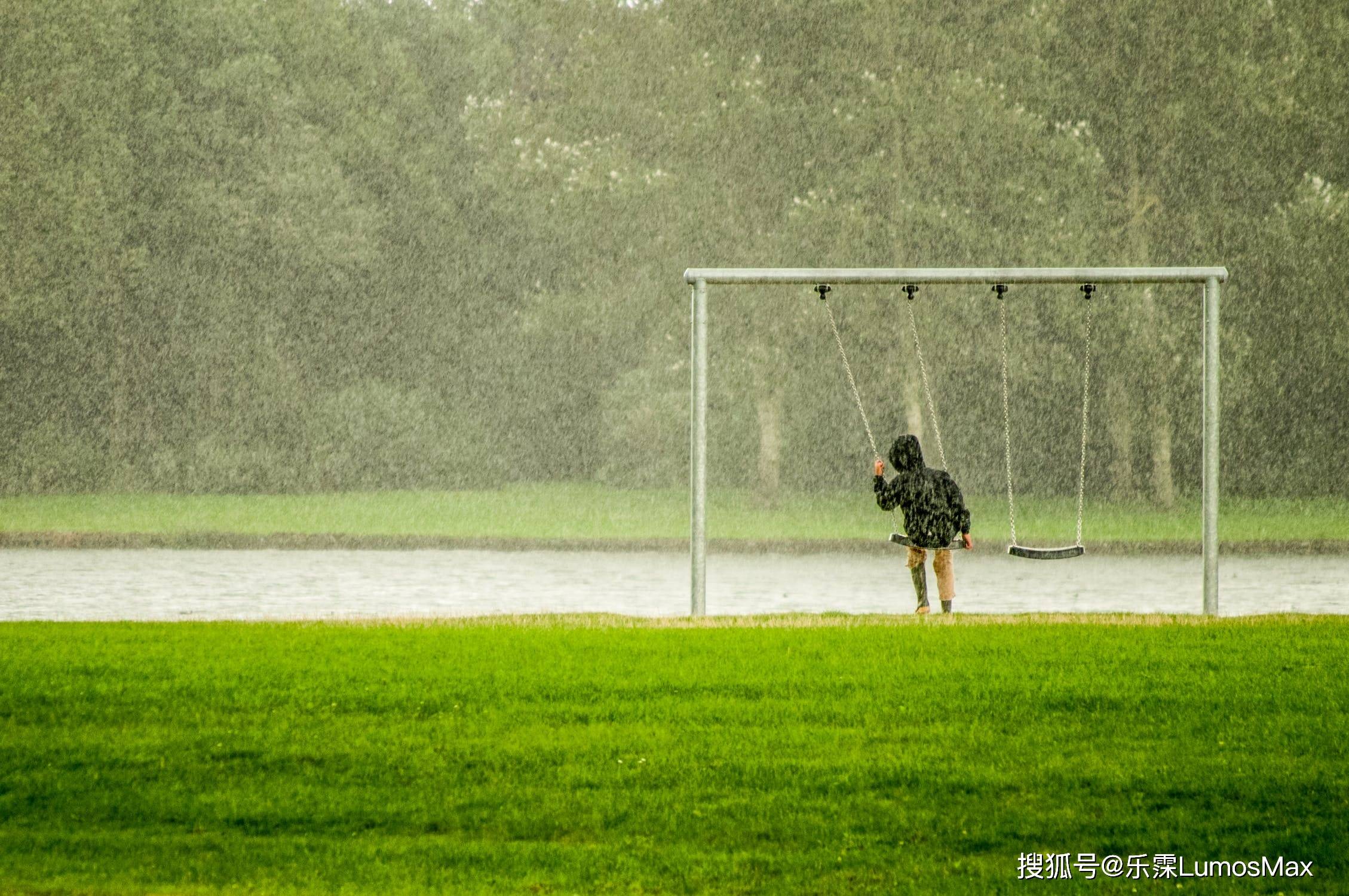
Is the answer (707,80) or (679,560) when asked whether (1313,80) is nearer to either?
(707,80)

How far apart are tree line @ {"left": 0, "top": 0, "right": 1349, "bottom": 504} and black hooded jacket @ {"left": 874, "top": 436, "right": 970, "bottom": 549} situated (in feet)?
55.3

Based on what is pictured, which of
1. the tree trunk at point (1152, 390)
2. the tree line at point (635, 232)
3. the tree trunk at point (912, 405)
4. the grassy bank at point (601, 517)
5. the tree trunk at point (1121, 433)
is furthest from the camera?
the tree trunk at point (1121, 433)

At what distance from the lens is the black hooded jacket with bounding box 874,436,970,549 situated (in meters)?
13.3

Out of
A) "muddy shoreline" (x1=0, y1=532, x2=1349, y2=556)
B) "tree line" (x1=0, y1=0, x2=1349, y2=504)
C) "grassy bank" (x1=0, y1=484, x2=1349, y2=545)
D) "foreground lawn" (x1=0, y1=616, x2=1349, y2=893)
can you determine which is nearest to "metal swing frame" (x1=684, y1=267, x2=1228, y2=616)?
"foreground lawn" (x1=0, y1=616, x2=1349, y2=893)

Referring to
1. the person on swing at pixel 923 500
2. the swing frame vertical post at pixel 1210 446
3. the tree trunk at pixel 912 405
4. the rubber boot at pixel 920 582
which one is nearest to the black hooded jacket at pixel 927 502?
the person on swing at pixel 923 500

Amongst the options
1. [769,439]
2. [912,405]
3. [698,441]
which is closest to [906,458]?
[698,441]

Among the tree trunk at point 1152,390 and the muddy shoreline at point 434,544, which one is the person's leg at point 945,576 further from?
the tree trunk at point 1152,390

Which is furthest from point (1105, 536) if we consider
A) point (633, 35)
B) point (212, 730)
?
Answer: point (212, 730)

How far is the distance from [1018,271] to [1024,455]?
74.5ft

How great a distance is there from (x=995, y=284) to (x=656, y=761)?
Answer: 26.2 ft

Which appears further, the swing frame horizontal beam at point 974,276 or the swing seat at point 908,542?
the swing frame horizontal beam at point 974,276

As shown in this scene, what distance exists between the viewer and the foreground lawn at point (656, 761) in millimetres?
5934

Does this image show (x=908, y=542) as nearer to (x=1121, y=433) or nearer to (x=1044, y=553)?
(x=1044, y=553)

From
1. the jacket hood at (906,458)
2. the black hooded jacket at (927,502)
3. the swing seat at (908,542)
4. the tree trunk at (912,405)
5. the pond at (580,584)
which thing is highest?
the tree trunk at (912,405)
